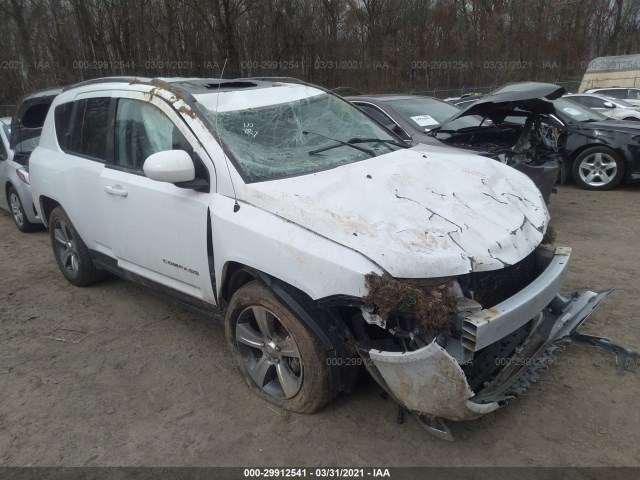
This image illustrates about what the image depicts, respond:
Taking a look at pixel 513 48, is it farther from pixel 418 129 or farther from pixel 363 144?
pixel 363 144

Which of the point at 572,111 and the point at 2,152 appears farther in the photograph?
the point at 572,111

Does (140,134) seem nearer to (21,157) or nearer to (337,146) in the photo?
(337,146)

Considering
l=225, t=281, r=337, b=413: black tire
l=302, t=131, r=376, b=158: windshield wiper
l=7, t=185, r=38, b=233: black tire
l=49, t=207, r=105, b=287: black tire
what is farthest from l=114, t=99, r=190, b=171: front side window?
l=7, t=185, r=38, b=233: black tire

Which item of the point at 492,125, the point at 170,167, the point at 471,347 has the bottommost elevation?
the point at 471,347

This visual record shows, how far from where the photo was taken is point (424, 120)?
20.1 feet

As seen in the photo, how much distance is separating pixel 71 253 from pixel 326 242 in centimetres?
342

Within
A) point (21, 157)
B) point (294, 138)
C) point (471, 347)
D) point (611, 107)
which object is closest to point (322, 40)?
point (611, 107)

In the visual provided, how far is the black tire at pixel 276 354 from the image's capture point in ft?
8.77

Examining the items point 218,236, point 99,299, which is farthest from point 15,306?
point 218,236

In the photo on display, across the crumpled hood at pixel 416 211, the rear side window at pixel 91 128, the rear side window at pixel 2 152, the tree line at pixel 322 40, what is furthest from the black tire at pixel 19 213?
the tree line at pixel 322 40

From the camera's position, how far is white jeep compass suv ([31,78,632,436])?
2334 millimetres

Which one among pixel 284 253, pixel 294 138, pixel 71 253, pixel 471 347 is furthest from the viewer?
pixel 71 253

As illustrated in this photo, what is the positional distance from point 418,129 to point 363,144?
2.49 meters

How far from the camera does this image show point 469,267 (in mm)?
2359
